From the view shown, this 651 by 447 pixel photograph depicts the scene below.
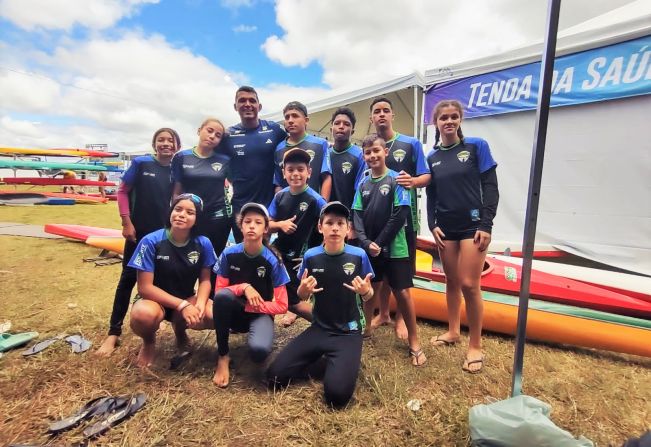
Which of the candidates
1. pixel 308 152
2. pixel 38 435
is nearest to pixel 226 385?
pixel 38 435

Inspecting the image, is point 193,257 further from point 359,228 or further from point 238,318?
point 359,228

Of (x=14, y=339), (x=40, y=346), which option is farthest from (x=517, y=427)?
(x=14, y=339)

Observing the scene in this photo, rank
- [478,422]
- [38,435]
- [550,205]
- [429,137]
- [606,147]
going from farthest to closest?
[429,137], [550,205], [606,147], [38,435], [478,422]

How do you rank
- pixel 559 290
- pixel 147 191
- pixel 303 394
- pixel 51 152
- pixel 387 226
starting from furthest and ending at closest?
pixel 51 152, pixel 559 290, pixel 147 191, pixel 387 226, pixel 303 394

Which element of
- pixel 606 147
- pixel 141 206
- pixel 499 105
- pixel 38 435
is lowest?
pixel 38 435

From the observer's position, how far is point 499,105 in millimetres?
5617

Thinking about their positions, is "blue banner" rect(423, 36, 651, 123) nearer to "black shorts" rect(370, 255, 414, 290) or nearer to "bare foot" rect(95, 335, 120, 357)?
"black shorts" rect(370, 255, 414, 290)

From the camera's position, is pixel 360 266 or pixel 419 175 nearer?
pixel 360 266

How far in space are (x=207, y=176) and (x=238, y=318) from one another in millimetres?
1201

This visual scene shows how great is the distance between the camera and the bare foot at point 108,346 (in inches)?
103

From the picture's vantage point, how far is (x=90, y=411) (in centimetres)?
192

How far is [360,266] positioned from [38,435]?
79.8 inches

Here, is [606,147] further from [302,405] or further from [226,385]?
[226,385]

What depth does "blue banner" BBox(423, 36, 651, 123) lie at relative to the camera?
4414 millimetres
